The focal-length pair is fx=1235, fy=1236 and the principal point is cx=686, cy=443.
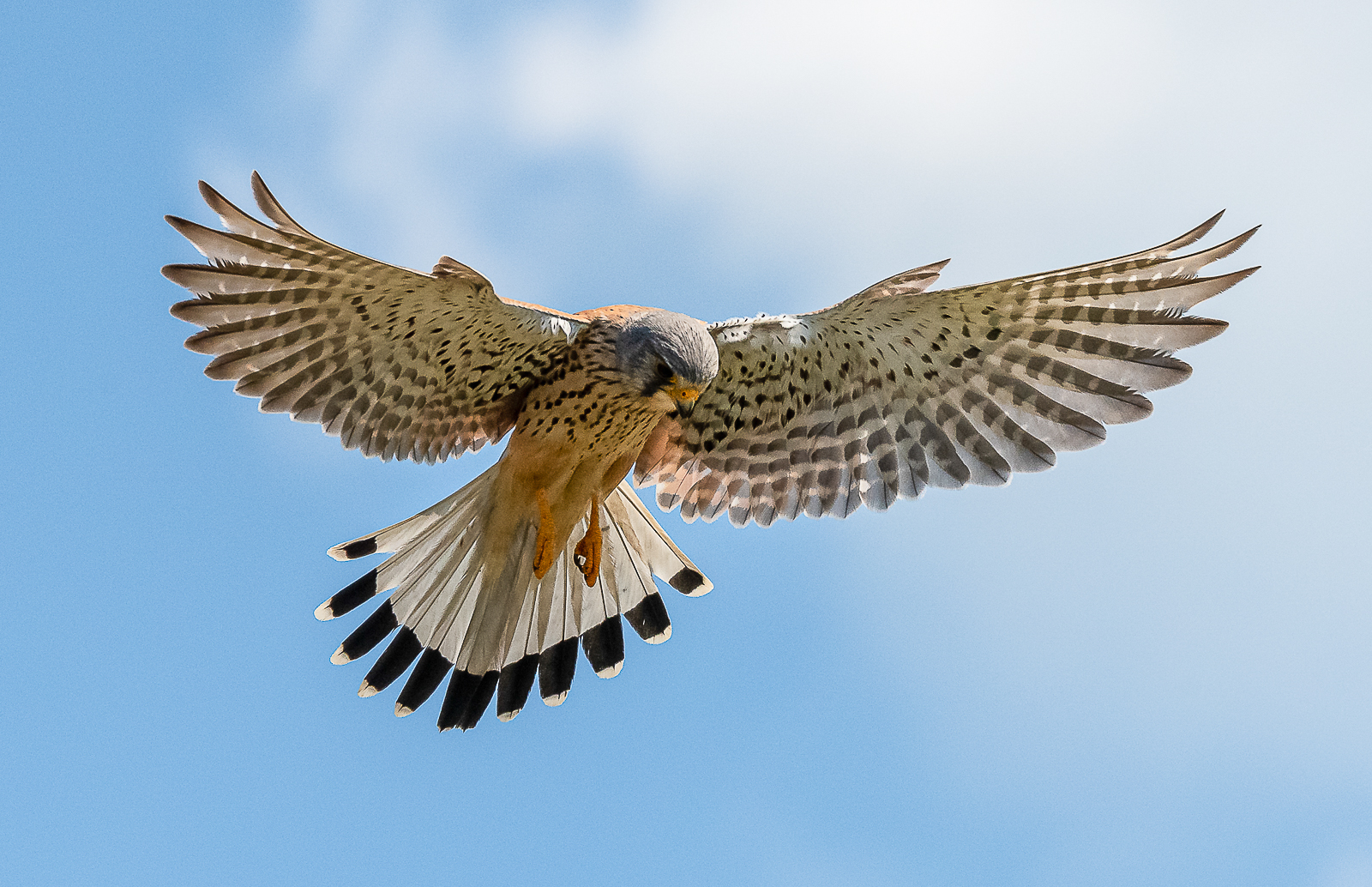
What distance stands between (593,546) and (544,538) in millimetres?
237

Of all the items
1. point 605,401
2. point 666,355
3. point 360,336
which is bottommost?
point 666,355

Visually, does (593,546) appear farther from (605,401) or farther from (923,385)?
(923,385)

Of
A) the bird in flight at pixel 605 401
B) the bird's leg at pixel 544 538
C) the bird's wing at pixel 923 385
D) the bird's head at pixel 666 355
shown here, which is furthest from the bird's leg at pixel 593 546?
the bird's head at pixel 666 355

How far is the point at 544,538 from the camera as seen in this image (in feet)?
17.4

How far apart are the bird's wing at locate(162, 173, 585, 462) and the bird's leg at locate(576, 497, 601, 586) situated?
1.78 feet

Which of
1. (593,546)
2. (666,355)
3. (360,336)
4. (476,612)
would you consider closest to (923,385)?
(666,355)

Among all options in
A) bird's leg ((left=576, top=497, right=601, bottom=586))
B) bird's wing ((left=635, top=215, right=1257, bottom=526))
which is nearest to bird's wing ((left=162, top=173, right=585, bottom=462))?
bird's leg ((left=576, top=497, right=601, bottom=586))

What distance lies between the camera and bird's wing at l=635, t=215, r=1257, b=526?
5133mm

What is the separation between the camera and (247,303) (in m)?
4.58

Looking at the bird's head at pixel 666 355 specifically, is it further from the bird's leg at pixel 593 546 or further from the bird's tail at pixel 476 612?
the bird's tail at pixel 476 612

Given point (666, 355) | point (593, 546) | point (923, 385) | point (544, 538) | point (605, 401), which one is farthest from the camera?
point (923, 385)

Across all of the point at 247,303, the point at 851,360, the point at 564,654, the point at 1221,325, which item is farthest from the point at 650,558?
the point at 1221,325

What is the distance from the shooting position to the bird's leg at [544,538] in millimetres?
5273

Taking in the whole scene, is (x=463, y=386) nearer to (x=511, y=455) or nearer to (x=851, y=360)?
(x=511, y=455)
